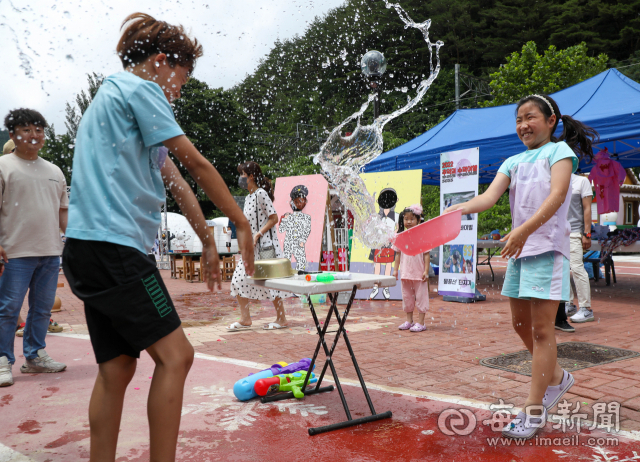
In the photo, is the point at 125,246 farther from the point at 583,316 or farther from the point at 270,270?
the point at 583,316

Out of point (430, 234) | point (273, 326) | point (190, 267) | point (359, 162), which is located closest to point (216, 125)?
point (190, 267)

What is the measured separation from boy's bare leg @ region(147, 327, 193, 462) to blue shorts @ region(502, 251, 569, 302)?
6.21 feet

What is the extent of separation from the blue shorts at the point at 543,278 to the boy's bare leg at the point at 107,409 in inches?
82.0

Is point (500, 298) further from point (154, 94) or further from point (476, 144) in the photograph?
point (154, 94)

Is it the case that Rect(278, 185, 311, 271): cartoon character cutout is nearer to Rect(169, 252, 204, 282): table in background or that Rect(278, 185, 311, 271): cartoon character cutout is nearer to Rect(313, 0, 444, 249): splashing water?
Rect(313, 0, 444, 249): splashing water

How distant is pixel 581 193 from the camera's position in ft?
21.2

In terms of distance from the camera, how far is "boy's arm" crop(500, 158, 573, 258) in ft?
8.58

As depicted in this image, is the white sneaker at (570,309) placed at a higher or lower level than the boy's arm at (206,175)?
lower

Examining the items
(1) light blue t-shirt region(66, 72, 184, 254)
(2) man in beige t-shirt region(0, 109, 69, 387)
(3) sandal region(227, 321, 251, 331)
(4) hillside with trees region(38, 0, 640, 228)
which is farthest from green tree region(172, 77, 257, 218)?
(1) light blue t-shirt region(66, 72, 184, 254)

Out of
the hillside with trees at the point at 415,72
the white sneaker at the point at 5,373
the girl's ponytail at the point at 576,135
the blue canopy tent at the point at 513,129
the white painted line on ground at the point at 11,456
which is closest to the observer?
the white painted line on ground at the point at 11,456

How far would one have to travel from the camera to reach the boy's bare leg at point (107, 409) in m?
1.84

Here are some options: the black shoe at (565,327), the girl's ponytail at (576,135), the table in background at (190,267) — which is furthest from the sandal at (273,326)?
the table in background at (190,267)

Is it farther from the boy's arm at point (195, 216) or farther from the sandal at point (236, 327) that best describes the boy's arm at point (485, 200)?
the sandal at point (236, 327)

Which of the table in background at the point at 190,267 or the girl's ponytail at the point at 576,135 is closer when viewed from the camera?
the girl's ponytail at the point at 576,135
